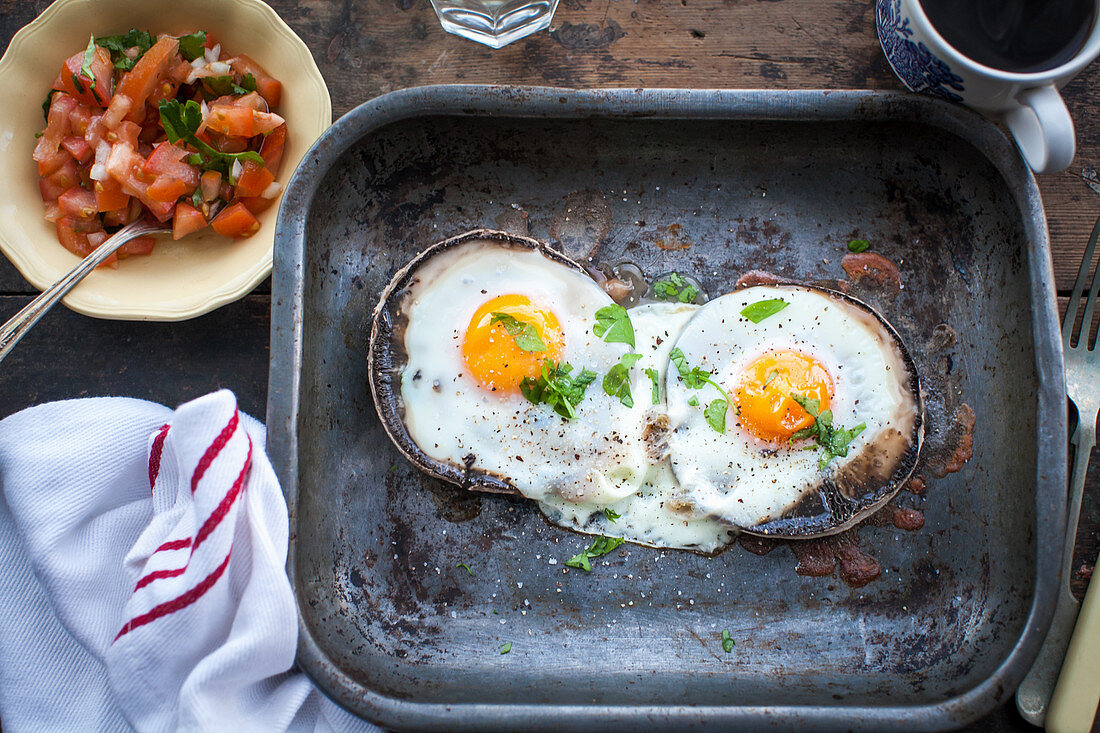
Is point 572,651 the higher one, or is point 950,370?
point 950,370

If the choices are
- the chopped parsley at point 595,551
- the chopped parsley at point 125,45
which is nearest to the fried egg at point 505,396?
the chopped parsley at point 595,551

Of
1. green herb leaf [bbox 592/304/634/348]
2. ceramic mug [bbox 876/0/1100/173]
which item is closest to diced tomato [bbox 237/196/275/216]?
green herb leaf [bbox 592/304/634/348]

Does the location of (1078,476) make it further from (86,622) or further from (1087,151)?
(86,622)

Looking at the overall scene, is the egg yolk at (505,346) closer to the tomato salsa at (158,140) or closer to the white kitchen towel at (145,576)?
the white kitchen towel at (145,576)

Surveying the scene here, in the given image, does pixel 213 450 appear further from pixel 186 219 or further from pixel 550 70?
pixel 550 70

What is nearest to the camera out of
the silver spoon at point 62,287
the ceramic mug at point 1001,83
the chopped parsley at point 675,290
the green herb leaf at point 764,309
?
the ceramic mug at point 1001,83

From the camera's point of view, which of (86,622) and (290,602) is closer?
(290,602)

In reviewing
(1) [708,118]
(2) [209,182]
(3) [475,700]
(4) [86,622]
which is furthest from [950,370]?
Answer: (4) [86,622]
